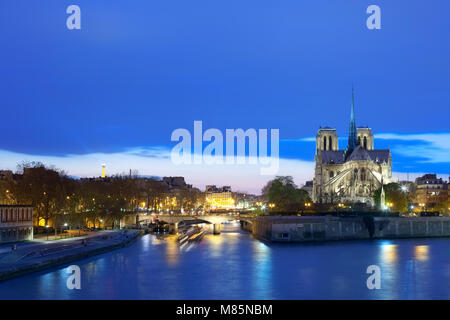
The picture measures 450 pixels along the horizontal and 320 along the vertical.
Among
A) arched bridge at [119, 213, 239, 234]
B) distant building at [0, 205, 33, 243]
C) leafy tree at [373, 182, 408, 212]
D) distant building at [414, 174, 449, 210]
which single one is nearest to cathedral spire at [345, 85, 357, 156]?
distant building at [414, 174, 449, 210]

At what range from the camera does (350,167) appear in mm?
126438

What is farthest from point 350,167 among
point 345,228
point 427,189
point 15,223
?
point 15,223

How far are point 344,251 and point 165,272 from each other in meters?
20.8

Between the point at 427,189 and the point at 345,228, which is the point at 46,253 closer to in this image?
the point at 345,228

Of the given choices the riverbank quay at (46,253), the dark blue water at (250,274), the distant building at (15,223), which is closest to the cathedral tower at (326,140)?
the dark blue water at (250,274)

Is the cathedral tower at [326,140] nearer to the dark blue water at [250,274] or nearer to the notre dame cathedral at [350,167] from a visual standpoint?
the notre dame cathedral at [350,167]

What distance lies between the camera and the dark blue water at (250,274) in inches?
1387

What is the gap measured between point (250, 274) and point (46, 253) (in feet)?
51.7

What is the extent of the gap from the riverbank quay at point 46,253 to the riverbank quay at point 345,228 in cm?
1791

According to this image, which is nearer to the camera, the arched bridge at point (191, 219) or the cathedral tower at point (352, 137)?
the arched bridge at point (191, 219)

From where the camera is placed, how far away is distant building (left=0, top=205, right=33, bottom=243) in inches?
2093

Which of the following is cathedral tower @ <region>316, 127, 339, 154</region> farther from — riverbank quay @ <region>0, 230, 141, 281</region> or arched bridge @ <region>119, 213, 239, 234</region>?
riverbank quay @ <region>0, 230, 141, 281</region>

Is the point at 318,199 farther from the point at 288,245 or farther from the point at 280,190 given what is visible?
the point at 288,245
